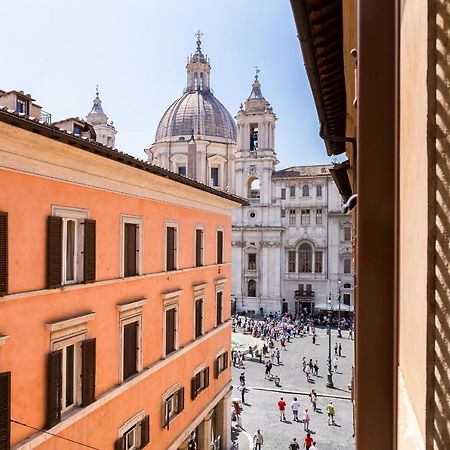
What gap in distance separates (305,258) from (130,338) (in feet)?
131

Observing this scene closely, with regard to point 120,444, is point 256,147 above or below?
above

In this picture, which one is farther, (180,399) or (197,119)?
(197,119)

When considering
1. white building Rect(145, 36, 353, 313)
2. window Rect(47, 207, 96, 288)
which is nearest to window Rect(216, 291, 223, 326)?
window Rect(47, 207, 96, 288)

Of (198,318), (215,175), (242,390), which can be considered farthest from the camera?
(215,175)

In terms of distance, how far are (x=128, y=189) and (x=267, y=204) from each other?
132ft

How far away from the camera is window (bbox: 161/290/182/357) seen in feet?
46.4

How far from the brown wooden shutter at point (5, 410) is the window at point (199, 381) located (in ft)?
29.1

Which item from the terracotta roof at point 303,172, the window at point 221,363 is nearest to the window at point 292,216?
the terracotta roof at point 303,172

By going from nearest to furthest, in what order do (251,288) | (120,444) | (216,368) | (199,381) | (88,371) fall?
(88,371) → (120,444) → (199,381) → (216,368) → (251,288)

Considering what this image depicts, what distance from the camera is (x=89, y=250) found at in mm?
10398

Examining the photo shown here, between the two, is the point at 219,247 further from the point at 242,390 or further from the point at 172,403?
A: the point at 242,390

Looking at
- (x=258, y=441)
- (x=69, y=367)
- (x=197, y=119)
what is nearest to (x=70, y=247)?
(x=69, y=367)

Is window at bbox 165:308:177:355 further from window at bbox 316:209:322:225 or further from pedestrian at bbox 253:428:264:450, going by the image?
window at bbox 316:209:322:225

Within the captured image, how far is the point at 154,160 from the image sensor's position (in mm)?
51062
